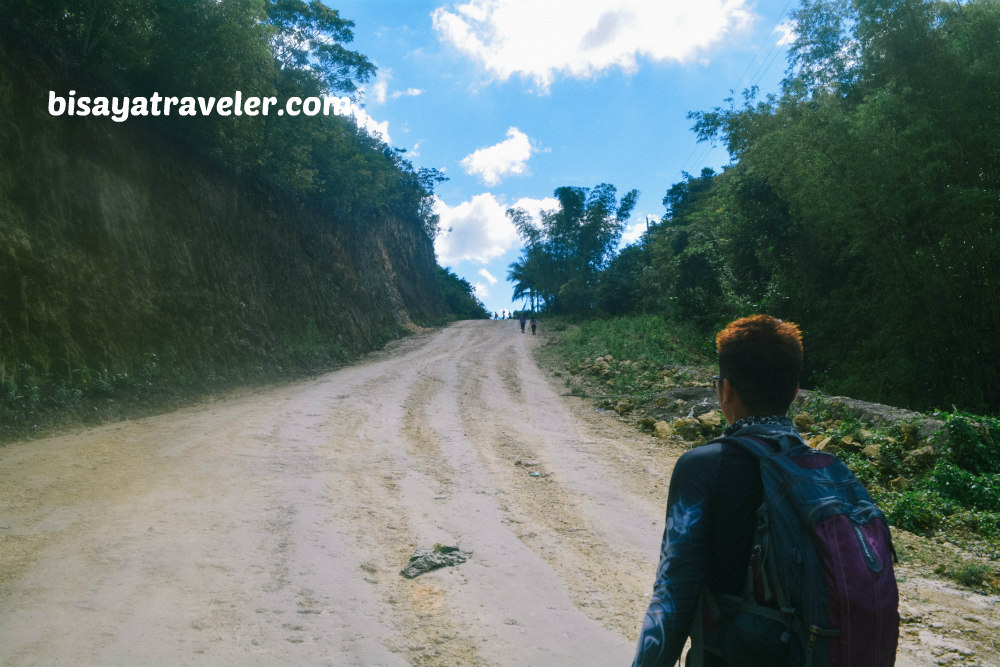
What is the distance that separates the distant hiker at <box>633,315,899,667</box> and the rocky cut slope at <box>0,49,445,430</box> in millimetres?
10760

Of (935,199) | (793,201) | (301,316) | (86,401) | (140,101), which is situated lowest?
(86,401)

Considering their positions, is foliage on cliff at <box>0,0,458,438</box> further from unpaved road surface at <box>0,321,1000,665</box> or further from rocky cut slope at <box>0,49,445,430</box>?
unpaved road surface at <box>0,321,1000,665</box>

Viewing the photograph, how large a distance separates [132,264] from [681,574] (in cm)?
1440

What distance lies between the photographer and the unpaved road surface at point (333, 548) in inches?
144

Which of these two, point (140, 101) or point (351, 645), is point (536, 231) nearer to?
point (140, 101)

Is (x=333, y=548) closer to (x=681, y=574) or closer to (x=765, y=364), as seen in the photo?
(x=681, y=574)

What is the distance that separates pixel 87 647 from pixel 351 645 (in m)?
1.48

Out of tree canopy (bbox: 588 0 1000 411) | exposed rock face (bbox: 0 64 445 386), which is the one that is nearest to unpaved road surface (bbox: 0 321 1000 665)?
exposed rock face (bbox: 0 64 445 386)

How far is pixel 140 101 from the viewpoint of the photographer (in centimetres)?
1452

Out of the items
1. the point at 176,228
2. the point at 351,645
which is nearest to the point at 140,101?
the point at 176,228

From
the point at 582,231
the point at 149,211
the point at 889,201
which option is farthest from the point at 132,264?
the point at 582,231

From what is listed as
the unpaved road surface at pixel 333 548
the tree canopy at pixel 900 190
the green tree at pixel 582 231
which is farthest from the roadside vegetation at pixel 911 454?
the green tree at pixel 582 231

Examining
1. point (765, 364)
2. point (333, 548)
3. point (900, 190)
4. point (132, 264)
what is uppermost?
point (900, 190)

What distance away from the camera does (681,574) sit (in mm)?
1739
